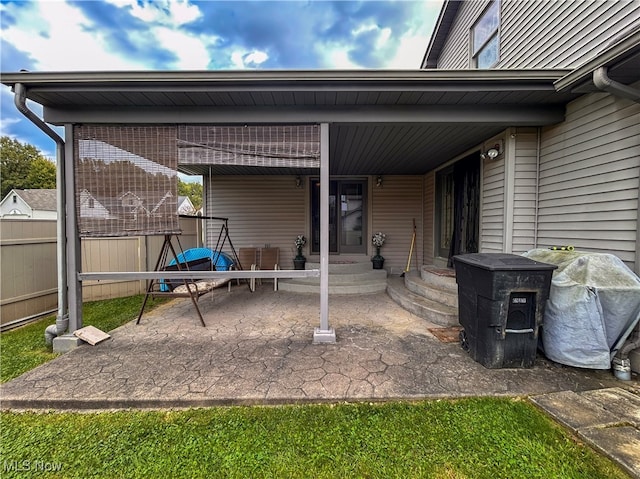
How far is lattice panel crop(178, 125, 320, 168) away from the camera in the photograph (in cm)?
318

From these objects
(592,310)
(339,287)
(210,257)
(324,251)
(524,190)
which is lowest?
(339,287)

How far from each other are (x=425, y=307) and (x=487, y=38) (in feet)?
18.1

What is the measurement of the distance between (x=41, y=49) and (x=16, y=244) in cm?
591

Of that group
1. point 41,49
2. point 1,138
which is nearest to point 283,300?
point 41,49

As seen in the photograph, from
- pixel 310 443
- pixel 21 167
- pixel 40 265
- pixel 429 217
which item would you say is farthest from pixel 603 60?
pixel 21 167

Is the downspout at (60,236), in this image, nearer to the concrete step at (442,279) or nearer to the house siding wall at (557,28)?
the concrete step at (442,279)

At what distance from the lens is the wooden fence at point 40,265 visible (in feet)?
12.8

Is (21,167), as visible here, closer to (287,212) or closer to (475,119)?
(287,212)

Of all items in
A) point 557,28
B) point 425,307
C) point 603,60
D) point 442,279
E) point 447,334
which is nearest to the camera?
point 603,60

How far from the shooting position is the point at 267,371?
2516mm

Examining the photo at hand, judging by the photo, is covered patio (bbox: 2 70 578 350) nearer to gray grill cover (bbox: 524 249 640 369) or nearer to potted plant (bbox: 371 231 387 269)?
gray grill cover (bbox: 524 249 640 369)

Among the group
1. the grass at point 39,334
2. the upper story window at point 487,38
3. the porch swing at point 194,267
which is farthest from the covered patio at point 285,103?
the upper story window at point 487,38

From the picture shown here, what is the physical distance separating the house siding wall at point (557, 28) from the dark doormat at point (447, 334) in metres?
3.37

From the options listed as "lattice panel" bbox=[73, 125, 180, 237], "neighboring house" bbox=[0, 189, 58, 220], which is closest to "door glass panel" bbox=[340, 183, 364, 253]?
"lattice panel" bbox=[73, 125, 180, 237]
